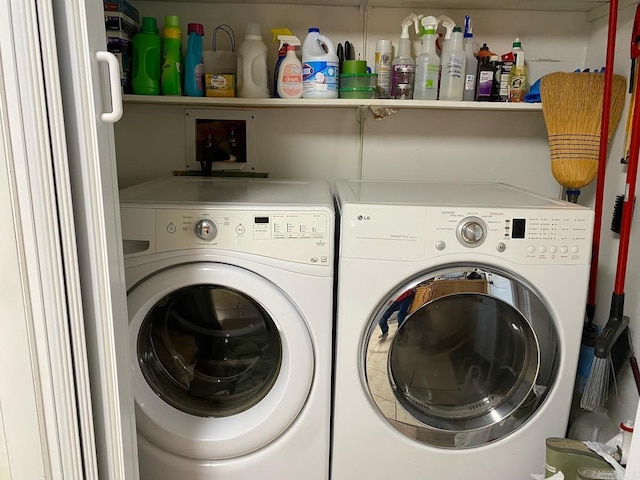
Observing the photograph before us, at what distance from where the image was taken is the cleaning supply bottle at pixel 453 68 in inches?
67.1

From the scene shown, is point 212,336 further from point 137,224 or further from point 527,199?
point 527,199

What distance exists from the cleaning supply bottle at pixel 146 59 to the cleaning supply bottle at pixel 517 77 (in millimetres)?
1218

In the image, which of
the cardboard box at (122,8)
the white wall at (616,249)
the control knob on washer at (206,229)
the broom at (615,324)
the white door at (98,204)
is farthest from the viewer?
the cardboard box at (122,8)

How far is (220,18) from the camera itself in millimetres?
1826

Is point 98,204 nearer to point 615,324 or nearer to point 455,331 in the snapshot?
point 455,331

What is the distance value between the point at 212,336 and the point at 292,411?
0.33m

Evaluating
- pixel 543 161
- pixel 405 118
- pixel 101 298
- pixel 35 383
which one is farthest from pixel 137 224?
pixel 543 161

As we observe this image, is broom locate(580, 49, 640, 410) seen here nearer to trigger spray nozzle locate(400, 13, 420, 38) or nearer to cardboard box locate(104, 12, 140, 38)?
trigger spray nozzle locate(400, 13, 420, 38)

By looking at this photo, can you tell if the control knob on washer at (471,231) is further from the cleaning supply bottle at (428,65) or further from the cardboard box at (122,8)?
the cardboard box at (122,8)

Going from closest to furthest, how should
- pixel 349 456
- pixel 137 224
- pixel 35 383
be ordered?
pixel 35 383, pixel 137 224, pixel 349 456

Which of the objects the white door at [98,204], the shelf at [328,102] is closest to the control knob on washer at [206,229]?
the white door at [98,204]

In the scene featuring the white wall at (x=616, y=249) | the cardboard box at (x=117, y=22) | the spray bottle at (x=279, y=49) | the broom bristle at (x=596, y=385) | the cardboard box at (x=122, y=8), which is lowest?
the broom bristle at (x=596, y=385)

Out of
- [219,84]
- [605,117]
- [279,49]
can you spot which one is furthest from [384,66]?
[605,117]

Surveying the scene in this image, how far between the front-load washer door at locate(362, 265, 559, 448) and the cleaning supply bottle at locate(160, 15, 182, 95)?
1.05m
